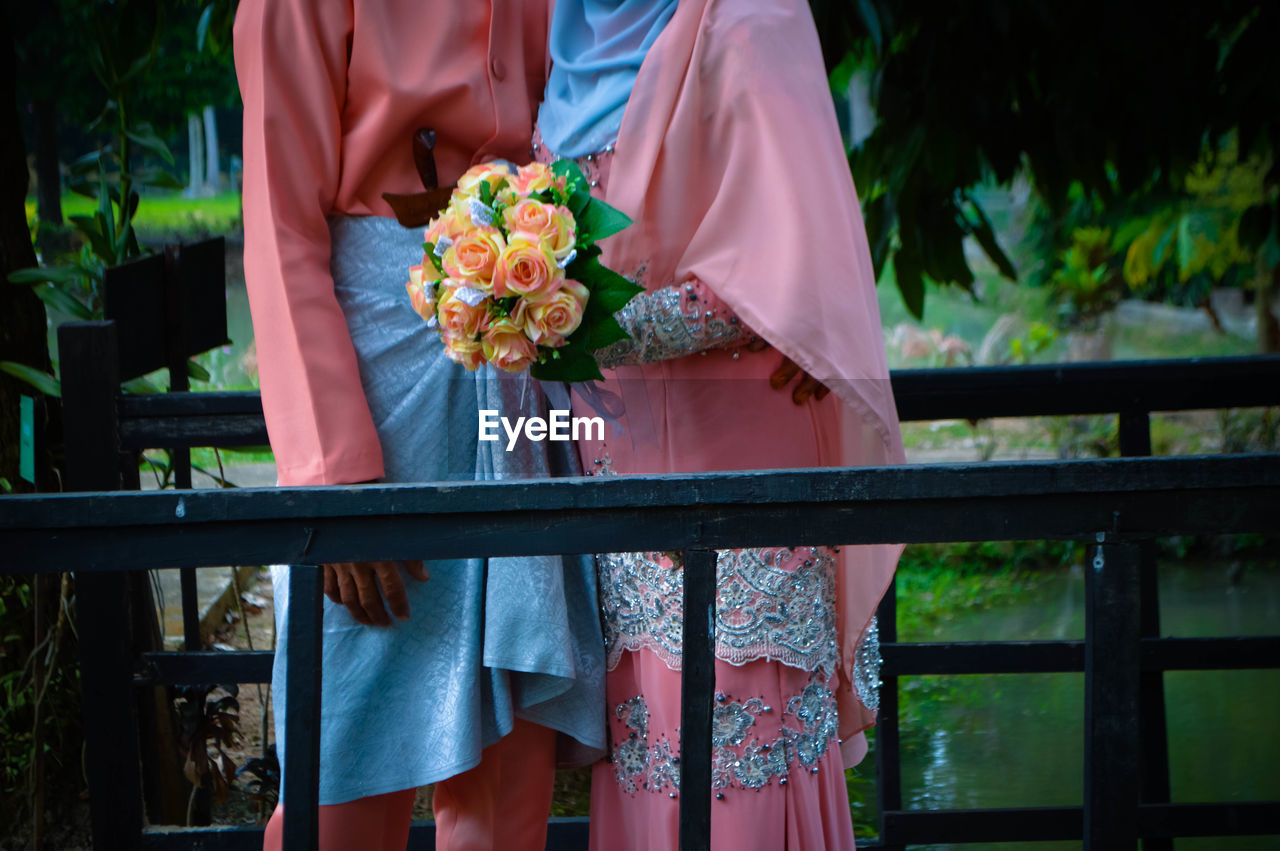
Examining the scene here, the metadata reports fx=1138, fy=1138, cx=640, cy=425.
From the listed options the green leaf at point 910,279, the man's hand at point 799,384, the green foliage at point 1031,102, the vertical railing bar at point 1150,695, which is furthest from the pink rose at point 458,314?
the green leaf at point 910,279

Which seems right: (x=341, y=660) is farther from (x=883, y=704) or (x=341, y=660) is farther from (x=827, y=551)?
(x=883, y=704)

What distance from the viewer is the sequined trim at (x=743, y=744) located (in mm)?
1572

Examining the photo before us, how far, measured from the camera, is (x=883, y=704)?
2518mm

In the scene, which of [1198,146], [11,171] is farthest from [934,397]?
[11,171]

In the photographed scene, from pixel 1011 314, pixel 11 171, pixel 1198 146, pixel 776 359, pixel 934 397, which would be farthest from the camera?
pixel 1011 314

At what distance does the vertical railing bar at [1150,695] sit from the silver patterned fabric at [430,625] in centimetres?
138

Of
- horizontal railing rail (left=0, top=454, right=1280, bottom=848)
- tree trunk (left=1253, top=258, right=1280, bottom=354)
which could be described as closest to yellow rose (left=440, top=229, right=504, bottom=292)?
horizontal railing rail (left=0, top=454, right=1280, bottom=848)

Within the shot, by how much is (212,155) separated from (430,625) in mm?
2990

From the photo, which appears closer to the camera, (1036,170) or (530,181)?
(530,181)

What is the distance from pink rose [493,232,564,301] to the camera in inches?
53.6

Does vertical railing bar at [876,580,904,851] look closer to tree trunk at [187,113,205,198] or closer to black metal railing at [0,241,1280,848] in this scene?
black metal railing at [0,241,1280,848]

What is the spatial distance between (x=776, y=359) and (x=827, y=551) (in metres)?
0.29

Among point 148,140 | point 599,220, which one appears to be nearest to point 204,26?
point 148,140

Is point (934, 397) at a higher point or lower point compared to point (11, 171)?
lower
